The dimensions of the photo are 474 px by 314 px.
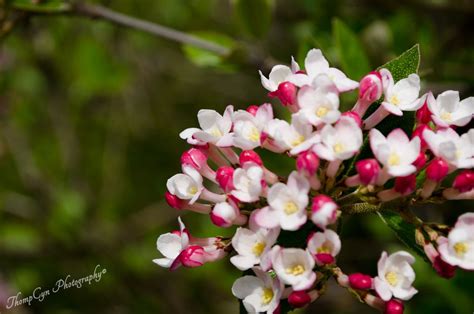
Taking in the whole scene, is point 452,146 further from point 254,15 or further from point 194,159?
point 254,15

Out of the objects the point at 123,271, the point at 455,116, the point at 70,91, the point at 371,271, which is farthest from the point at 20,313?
the point at 455,116

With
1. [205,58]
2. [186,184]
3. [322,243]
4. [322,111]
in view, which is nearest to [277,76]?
[322,111]

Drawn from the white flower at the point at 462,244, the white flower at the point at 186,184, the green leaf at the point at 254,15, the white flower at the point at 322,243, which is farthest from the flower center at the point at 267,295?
the green leaf at the point at 254,15

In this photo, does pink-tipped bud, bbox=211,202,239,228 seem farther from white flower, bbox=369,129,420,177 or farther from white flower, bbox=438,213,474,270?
white flower, bbox=438,213,474,270

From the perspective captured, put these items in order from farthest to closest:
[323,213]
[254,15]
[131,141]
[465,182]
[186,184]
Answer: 1. [131,141]
2. [254,15]
3. [186,184]
4. [465,182]
5. [323,213]

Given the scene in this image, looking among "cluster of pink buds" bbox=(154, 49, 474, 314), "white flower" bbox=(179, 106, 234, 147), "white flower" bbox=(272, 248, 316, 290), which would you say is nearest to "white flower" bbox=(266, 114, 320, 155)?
"cluster of pink buds" bbox=(154, 49, 474, 314)

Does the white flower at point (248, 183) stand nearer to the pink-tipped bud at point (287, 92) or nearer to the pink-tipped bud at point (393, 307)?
the pink-tipped bud at point (287, 92)

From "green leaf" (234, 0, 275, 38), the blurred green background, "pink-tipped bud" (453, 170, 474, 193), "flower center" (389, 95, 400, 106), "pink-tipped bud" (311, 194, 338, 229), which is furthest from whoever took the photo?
the blurred green background
